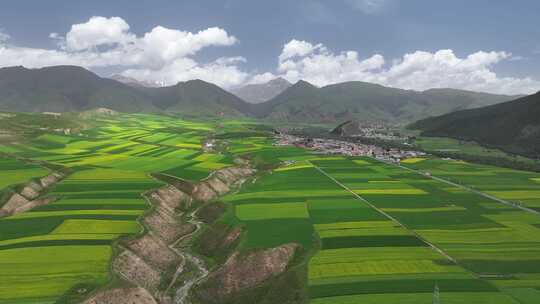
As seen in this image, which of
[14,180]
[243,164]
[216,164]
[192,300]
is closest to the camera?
[192,300]

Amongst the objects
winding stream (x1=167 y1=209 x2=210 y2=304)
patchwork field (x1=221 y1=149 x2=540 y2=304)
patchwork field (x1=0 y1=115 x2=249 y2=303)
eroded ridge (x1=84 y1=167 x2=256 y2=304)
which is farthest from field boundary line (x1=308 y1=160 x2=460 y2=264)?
patchwork field (x1=0 y1=115 x2=249 y2=303)

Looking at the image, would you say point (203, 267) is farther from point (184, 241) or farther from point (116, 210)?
point (116, 210)

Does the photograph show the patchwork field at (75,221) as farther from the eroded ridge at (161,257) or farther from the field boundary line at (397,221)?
the field boundary line at (397,221)

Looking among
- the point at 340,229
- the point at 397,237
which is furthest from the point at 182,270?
the point at 397,237

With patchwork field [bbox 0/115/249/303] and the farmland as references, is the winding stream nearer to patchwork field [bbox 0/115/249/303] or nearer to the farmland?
the farmland

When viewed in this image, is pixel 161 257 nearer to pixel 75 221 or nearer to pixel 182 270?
pixel 182 270

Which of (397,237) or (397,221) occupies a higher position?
(397,221)

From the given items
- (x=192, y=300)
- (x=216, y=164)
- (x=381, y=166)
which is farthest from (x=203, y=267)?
(x=381, y=166)

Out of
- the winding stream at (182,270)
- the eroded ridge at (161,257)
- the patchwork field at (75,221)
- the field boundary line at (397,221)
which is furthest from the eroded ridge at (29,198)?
the field boundary line at (397,221)
